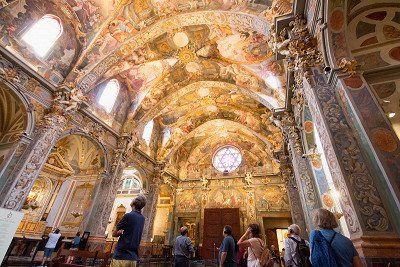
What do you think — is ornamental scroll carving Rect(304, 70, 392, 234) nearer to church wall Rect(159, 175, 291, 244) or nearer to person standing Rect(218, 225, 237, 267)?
person standing Rect(218, 225, 237, 267)

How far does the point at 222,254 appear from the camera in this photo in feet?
12.8

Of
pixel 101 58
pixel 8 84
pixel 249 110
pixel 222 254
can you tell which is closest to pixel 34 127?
pixel 8 84

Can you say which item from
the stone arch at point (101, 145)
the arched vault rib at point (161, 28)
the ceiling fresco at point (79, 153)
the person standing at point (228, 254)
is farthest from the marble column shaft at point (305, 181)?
the ceiling fresco at point (79, 153)

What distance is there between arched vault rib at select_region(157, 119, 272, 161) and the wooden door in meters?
5.47

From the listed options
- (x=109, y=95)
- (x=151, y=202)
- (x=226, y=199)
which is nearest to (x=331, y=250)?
(x=109, y=95)

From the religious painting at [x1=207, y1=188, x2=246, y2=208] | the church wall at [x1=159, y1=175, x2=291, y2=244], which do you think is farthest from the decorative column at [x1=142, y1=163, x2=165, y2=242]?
the religious painting at [x1=207, y1=188, x2=246, y2=208]

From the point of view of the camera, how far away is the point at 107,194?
9984 millimetres

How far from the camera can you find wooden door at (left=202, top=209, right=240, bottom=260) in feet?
45.9

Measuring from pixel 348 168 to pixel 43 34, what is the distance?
425 inches

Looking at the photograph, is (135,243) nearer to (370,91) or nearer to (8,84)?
(370,91)

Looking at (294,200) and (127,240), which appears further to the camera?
(294,200)

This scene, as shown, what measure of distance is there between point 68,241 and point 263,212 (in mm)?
11821

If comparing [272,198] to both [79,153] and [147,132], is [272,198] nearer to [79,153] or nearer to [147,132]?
[147,132]

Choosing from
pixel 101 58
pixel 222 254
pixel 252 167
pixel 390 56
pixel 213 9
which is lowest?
pixel 222 254
